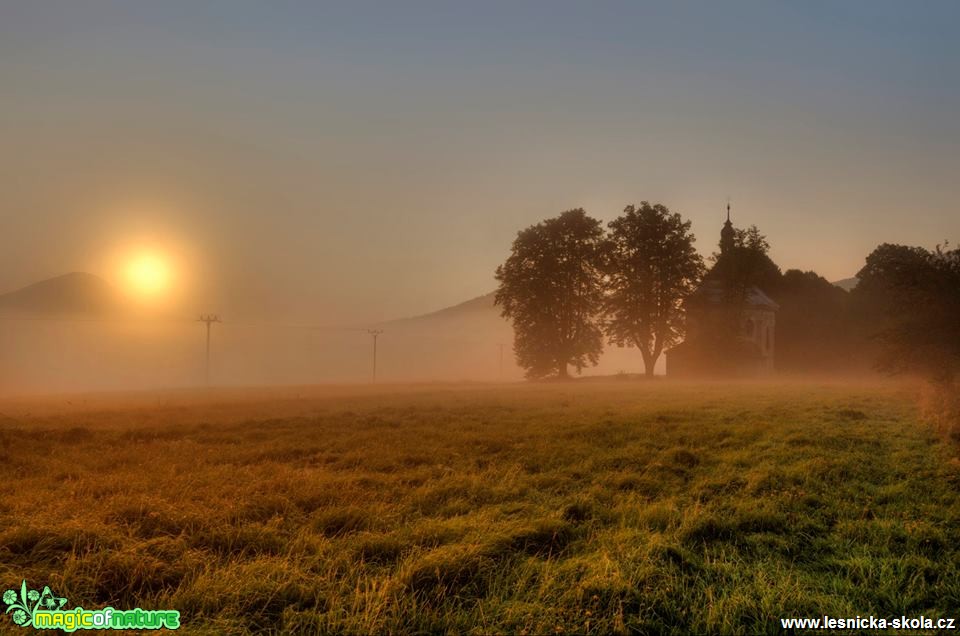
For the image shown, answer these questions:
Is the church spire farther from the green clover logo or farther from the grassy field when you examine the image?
the green clover logo

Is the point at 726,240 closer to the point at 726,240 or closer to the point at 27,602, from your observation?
the point at 726,240

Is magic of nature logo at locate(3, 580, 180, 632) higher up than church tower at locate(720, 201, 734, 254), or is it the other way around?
church tower at locate(720, 201, 734, 254)

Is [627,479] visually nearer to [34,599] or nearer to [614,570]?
[614,570]

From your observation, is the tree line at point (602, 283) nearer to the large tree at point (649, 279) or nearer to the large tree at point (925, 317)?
the large tree at point (649, 279)

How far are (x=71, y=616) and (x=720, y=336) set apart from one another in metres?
55.3

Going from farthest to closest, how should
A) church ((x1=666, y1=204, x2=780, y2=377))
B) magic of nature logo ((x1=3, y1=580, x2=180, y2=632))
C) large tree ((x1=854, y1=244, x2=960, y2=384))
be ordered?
church ((x1=666, y1=204, x2=780, y2=377))
large tree ((x1=854, y1=244, x2=960, y2=384))
magic of nature logo ((x1=3, y1=580, x2=180, y2=632))

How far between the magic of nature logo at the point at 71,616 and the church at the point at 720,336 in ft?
174

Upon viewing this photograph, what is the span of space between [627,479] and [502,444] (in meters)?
3.29

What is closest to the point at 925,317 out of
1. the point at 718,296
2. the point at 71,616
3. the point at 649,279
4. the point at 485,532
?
A: the point at 485,532

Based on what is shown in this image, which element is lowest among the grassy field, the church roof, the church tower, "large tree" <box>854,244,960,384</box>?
the grassy field

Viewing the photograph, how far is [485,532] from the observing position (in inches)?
197

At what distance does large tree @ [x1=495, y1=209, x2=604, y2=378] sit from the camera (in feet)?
162

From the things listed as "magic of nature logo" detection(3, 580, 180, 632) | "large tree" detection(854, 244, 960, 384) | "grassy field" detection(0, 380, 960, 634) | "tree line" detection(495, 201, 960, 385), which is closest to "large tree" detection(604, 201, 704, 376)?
"tree line" detection(495, 201, 960, 385)

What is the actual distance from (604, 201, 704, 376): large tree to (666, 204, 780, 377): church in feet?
10.5
